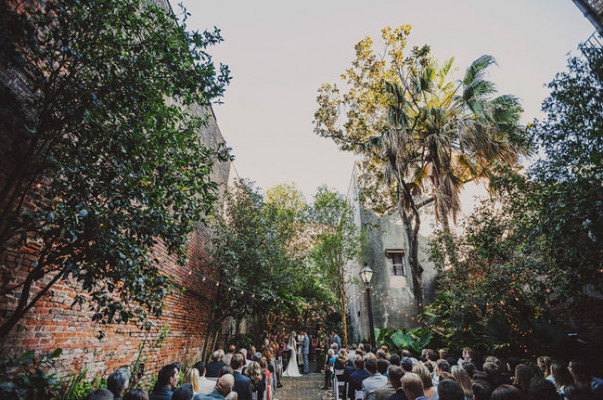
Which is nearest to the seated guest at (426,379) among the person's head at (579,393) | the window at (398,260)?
the person's head at (579,393)

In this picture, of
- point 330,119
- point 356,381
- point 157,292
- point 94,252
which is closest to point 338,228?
point 330,119

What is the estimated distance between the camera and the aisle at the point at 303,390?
9.80 m

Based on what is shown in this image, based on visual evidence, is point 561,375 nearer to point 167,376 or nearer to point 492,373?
point 492,373

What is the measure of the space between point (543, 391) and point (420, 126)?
10.4 meters

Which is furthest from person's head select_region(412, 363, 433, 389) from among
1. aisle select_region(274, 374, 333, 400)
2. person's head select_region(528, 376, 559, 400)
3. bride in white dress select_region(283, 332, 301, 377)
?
bride in white dress select_region(283, 332, 301, 377)

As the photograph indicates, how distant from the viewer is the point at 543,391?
10.7 feet

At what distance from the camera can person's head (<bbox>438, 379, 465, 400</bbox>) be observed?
2.98 meters

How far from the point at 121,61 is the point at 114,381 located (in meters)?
3.78

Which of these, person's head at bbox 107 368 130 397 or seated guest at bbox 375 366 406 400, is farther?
seated guest at bbox 375 366 406 400

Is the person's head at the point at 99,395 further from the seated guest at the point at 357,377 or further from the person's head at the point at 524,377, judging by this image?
the person's head at the point at 524,377

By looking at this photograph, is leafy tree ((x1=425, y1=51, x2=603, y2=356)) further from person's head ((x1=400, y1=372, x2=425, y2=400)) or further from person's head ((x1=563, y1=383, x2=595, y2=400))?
person's head ((x1=400, y1=372, x2=425, y2=400))

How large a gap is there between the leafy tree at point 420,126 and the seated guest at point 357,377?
676 cm

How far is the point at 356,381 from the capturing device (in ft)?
18.8

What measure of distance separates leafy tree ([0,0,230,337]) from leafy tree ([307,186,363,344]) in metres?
13.0
